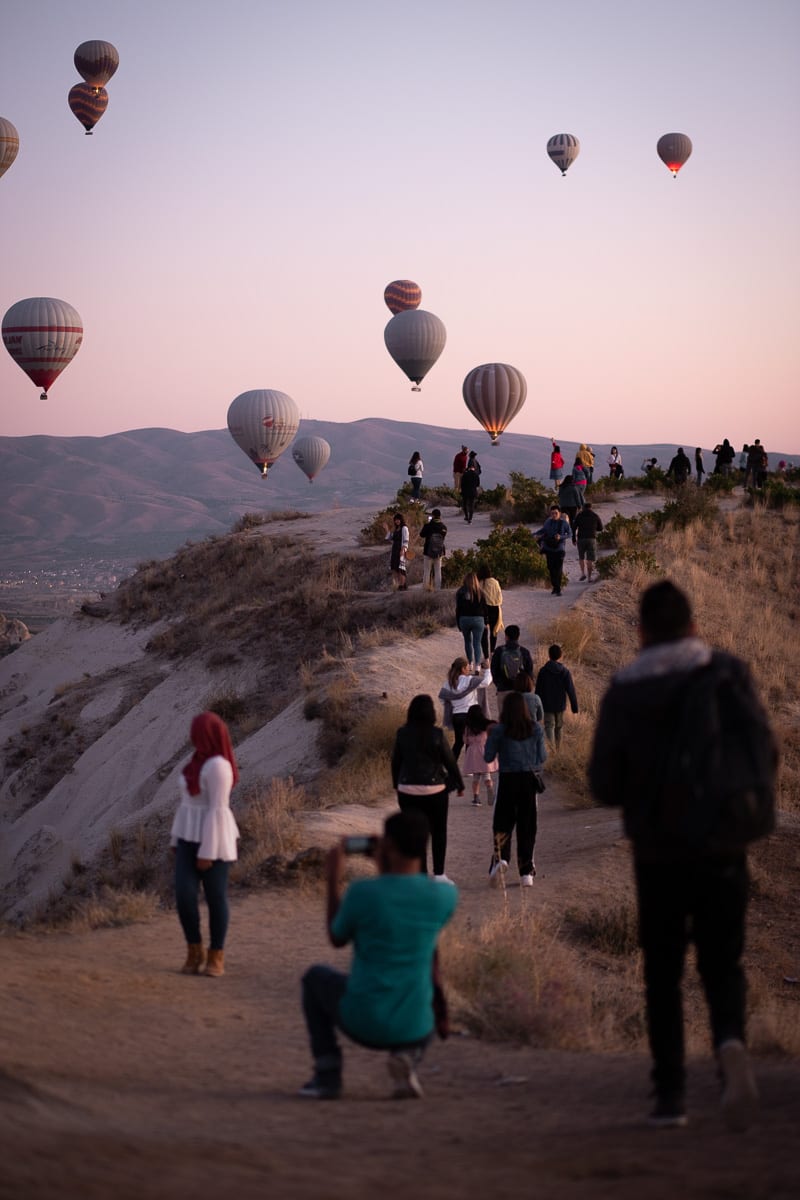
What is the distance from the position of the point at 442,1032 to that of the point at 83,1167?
6.06ft

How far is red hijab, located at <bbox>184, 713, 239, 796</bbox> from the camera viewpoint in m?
8.46

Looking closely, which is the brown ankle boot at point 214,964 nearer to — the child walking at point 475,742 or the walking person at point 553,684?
the child walking at point 475,742

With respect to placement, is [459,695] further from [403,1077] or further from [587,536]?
[587,536]

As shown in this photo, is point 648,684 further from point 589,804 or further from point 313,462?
point 313,462

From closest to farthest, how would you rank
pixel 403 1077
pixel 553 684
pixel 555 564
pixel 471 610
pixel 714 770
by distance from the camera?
pixel 714 770
pixel 403 1077
pixel 553 684
pixel 471 610
pixel 555 564

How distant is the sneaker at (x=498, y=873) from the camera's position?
477 inches

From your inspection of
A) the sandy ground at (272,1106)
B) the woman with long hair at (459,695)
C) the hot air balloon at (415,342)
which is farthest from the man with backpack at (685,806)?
the hot air balloon at (415,342)

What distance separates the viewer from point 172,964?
31.5 ft

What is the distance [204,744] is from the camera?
8500 mm

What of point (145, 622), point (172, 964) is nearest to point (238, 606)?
point (145, 622)

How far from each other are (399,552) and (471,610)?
8869mm

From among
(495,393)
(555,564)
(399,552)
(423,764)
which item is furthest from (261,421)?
(423,764)

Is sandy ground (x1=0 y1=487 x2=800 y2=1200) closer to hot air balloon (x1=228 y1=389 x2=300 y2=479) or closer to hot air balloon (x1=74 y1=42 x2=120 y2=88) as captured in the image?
hot air balloon (x1=228 y1=389 x2=300 y2=479)

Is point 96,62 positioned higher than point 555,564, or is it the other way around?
point 96,62
